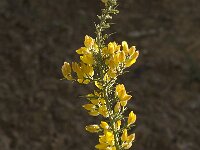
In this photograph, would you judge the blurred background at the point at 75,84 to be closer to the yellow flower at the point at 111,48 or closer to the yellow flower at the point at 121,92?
the yellow flower at the point at 121,92

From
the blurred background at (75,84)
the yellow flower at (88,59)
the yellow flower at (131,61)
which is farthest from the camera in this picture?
the blurred background at (75,84)

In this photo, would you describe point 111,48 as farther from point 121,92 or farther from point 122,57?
point 121,92

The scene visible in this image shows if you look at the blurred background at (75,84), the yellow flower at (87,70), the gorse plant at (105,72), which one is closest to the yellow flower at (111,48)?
the gorse plant at (105,72)

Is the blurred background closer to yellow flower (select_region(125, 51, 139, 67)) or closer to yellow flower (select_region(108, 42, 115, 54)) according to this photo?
yellow flower (select_region(125, 51, 139, 67))

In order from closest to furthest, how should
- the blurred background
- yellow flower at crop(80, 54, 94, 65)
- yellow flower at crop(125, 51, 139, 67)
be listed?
yellow flower at crop(80, 54, 94, 65)
yellow flower at crop(125, 51, 139, 67)
the blurred background

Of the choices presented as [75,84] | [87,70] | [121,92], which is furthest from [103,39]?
[75,84]

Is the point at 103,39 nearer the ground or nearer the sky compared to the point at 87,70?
nearer the sky

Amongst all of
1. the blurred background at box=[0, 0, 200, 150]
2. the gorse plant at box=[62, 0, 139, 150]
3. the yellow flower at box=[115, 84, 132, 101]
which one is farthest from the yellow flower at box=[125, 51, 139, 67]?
the blurred background at box=[0, 0, 200, 150]

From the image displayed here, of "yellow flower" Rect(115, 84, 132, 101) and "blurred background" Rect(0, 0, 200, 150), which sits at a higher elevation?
"blurred background" Rect(0, 0, 200, 150)

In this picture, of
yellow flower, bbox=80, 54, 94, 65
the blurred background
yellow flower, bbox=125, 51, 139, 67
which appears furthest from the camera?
the blurred background
